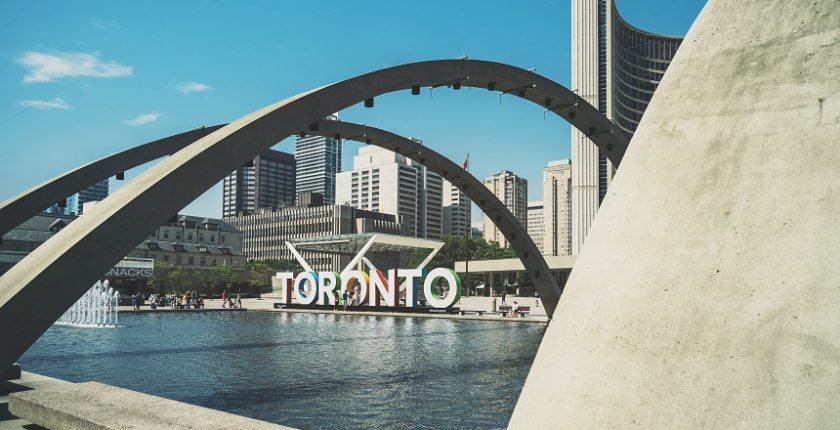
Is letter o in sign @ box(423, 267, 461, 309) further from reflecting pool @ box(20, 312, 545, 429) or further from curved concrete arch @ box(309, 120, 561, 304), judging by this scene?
reflecting pool @ box(20, 312, 545, 429)

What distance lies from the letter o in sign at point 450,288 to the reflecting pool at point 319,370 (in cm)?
1274

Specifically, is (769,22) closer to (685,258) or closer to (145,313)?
(685,258)

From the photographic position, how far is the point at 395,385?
13.0 metres

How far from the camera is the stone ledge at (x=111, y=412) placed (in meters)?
5.89

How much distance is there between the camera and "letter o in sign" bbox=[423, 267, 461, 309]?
40.2 metres

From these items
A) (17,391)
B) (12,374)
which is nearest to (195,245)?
(12,374)

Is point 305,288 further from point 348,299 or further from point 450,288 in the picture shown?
point 450,288

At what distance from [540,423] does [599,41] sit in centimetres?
12372

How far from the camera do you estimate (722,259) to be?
3.64m

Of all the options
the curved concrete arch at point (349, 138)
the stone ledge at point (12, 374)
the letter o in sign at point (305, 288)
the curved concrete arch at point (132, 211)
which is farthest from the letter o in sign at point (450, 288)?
the stone ledge at point (12, 374)

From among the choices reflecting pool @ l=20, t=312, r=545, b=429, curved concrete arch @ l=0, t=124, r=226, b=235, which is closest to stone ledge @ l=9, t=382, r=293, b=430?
reflecting pool @ l=20, t=312, r=545, b=429

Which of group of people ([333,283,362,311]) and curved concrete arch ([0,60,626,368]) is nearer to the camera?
curved concrete arch ([0,60,626,368])

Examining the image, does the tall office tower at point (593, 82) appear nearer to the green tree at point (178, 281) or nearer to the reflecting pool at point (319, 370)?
the green tree at point (178, 281)

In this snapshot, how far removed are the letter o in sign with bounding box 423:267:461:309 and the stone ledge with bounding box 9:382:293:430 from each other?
33250mm
